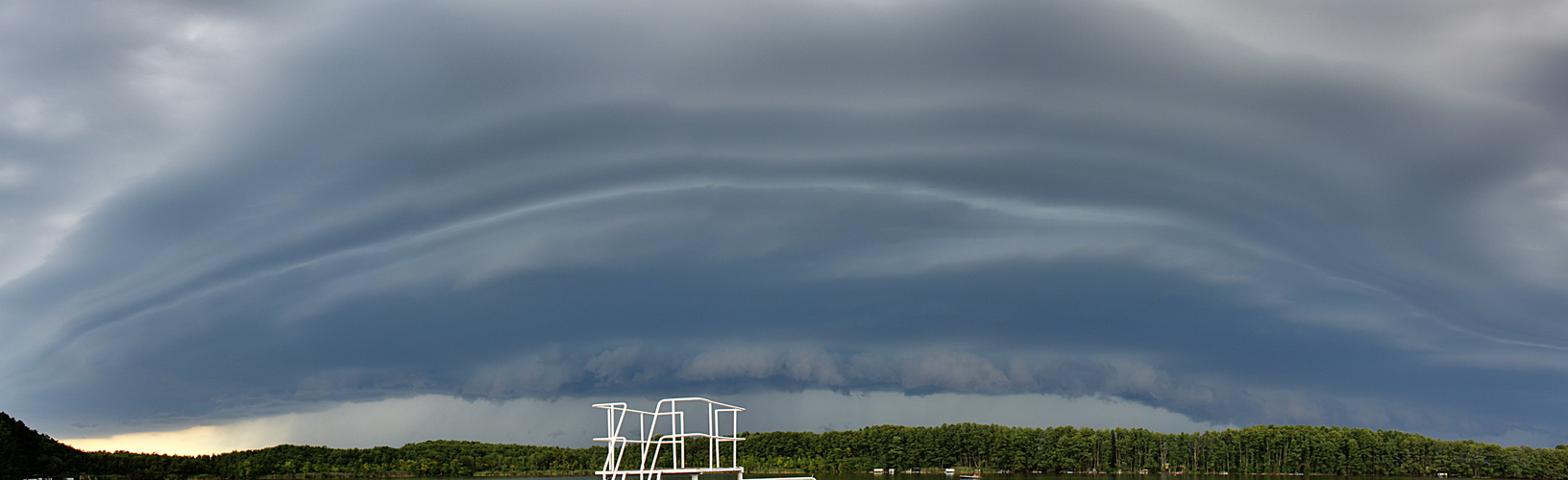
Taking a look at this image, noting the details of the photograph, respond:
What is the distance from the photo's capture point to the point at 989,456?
137 m

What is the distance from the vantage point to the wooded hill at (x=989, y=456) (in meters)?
126

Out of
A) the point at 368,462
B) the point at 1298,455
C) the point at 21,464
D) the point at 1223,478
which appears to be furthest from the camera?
the point at 368,462

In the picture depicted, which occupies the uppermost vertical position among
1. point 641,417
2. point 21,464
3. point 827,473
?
point 641,417

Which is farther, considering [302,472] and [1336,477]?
[302,472]

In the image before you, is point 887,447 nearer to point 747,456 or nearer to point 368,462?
point 747,456

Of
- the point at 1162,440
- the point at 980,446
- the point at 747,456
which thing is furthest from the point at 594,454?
the point at 1162,440

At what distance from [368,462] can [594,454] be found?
3399 cm

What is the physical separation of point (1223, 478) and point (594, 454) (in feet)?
290

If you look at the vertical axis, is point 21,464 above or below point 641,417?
below

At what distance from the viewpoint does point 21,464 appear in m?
76.4

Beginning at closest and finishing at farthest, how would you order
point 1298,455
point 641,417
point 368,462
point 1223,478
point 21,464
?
point 641,417, point 21,464, point 1223,478, point 1298,455, point 368,462

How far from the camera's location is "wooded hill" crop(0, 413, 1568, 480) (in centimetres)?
12612

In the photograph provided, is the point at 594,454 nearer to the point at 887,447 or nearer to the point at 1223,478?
the point at 887,447

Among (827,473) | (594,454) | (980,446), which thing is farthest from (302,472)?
(980,446)
